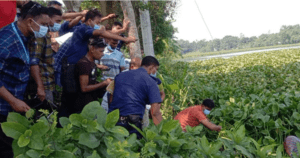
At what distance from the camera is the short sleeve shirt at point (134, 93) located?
8.41 ft

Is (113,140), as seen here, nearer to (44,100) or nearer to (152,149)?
(152,149)

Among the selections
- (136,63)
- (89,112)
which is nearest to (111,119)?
(89,112)

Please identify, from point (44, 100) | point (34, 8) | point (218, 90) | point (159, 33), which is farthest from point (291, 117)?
point (159, 33)

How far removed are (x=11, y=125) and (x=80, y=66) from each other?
1549 millimetres

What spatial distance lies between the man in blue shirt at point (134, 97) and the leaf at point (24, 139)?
146cm

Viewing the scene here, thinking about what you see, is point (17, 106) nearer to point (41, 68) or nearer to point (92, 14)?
point (41, 68)

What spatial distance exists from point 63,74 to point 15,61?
2.14 feet

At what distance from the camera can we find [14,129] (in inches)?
43.8

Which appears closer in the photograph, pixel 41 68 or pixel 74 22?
pixel 41 68

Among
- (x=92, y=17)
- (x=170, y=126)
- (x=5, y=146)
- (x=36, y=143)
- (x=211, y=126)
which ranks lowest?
(x=211, y=126)

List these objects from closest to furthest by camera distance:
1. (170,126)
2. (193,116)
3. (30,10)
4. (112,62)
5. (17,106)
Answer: (170,126) < (17,106) < (30,10) < (112,62) < (193,116)

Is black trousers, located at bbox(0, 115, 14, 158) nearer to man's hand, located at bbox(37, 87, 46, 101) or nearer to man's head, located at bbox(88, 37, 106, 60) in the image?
man's hand, located at bbox(37, 87, 46, 101)

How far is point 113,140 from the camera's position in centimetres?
128

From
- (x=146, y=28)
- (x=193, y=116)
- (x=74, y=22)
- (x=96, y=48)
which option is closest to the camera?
(x=96, y=48)
